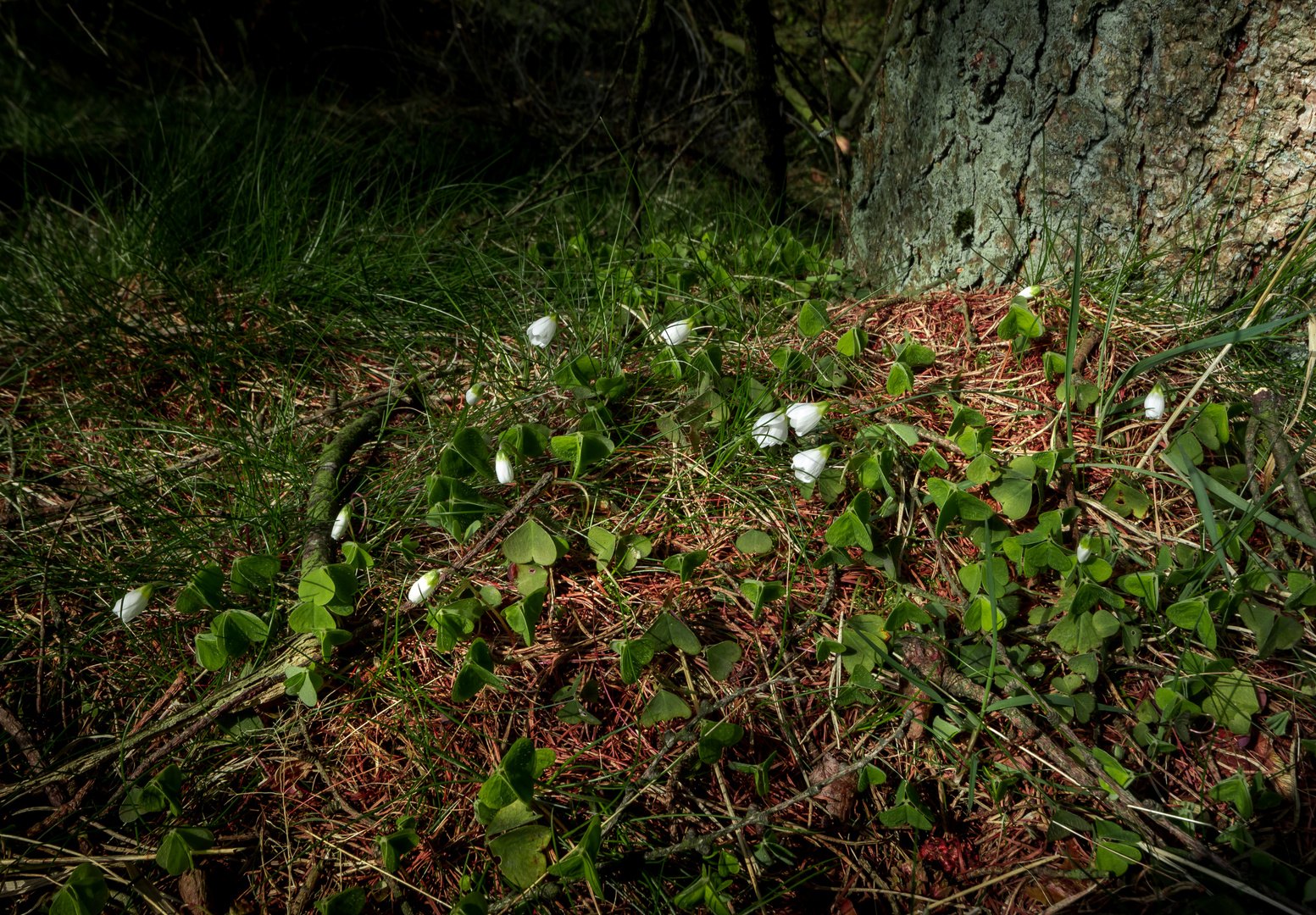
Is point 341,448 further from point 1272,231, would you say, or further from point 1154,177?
point 1272,231

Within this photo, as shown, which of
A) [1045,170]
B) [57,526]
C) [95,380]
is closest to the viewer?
[57,526]

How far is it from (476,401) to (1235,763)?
5.69ft

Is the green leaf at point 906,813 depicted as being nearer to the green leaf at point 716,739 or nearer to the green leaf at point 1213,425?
the green leaf at point 716,739

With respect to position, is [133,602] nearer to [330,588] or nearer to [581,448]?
[330,588]

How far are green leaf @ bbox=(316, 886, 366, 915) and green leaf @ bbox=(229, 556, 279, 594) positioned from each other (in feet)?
2.04

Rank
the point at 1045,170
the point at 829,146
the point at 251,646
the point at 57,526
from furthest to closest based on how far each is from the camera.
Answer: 1. the point at 829,146
2. the point at 1045,170
3. the point at 57,526
4. the point at 251,646

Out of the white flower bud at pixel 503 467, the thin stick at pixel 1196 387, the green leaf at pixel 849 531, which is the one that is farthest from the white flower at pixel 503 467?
the thin stick at pixel 1196 387

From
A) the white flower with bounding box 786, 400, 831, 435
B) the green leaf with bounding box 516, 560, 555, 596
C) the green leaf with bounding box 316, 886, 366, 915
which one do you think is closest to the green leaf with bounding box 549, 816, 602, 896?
the green leaf with bounding box 316, 886, 366, 915

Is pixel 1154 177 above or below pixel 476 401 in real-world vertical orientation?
above

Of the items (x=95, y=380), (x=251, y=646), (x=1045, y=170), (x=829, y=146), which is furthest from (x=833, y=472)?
(x=829, y=146)

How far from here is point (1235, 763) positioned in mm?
1354

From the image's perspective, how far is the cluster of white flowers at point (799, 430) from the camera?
159 cm

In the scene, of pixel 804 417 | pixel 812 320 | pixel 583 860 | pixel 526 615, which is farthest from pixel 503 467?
pixel 812 320

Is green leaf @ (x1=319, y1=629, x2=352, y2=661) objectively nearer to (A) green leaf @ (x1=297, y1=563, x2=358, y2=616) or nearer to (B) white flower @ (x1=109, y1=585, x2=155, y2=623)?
(A) green leaf @ (x1=297, y1=563, x2=358, y2=616)
